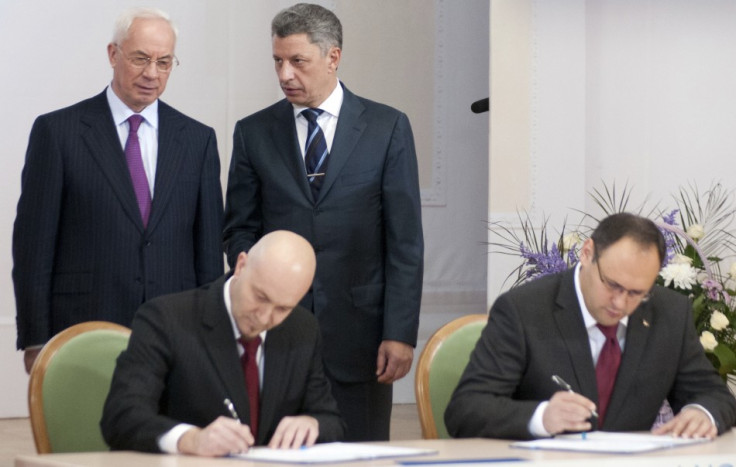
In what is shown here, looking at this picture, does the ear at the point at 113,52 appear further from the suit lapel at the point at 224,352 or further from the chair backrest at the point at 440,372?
the chair backrest at the point at 440,372

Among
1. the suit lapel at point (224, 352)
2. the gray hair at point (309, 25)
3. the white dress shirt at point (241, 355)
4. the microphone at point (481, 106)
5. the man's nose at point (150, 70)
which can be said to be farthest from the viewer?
the microphone at point (481, 106)

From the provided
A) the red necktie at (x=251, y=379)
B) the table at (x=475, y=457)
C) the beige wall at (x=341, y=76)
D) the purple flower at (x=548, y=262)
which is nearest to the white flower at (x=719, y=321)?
the purple flower at (x=548, y=262)

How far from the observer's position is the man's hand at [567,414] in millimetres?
2746

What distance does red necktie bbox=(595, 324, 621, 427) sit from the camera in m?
3.04

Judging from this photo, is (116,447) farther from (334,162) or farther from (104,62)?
(104,62)

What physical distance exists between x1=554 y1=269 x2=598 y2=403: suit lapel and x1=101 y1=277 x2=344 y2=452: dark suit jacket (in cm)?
61

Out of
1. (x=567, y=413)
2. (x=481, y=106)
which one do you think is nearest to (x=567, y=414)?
(x=567, y=413)

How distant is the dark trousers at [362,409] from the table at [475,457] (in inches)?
36.3

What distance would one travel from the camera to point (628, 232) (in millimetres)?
2941

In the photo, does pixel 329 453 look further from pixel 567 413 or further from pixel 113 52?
pixel 113 52

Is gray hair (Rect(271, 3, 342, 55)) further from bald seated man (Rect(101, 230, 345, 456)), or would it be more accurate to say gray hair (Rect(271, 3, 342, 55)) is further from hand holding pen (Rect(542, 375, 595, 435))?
hand holding pen (Rect(542, 375, 595, 435))

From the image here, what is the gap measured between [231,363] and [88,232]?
0.92 metres

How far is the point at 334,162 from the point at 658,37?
8.91 feet

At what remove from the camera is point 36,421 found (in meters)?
2.78
